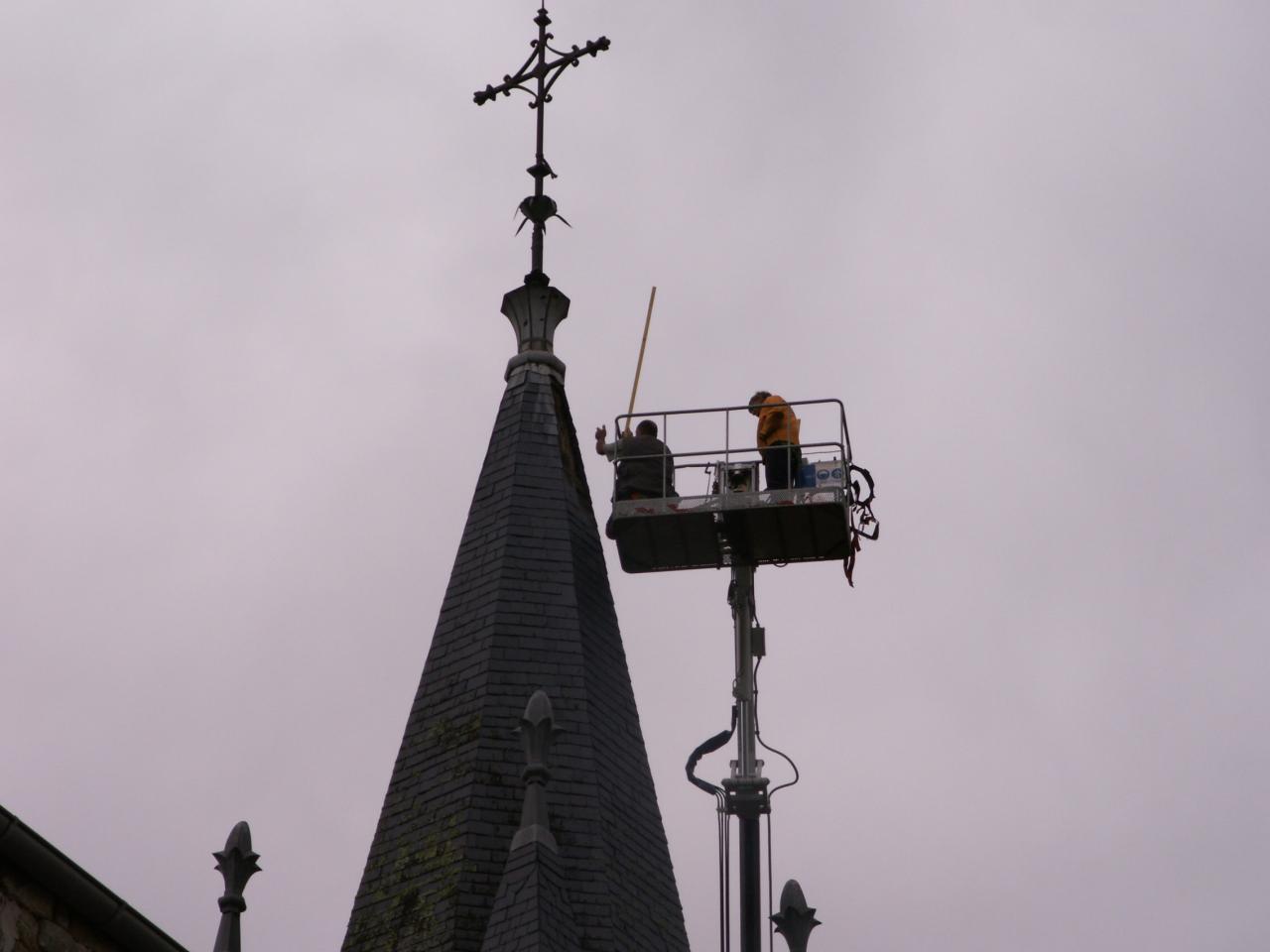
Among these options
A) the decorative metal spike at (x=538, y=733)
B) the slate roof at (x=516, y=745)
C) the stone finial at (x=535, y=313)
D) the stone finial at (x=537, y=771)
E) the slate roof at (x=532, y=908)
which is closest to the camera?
the slate roof at (x=532, y=908)

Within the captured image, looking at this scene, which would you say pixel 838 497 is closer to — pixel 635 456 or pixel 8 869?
pixel 635 456

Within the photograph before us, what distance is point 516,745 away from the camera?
26.9 metres

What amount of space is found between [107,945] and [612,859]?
27.1 ft

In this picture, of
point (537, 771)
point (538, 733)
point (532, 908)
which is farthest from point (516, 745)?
point (532, 908)

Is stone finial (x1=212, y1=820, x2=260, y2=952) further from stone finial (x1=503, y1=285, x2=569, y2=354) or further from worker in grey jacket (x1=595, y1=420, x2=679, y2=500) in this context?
stone finial (x1=503, y1=285, x2=569, y2=354)

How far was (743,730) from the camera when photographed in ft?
91.1

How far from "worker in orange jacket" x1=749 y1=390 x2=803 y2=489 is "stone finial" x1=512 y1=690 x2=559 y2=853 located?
3.58 metres

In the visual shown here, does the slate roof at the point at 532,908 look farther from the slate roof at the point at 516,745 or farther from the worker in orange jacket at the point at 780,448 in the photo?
the worker in orange jacket at the point at 780,448

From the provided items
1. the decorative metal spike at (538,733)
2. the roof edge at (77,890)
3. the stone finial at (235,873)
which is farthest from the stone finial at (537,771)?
the roof edge at (77,890)

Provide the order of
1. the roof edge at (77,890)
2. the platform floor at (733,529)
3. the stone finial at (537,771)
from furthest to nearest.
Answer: the platform floor at (733,529) → the stone finial at (537,771) → the roof edge at (77,890)

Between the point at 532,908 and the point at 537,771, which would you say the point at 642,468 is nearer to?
the point at 537,771

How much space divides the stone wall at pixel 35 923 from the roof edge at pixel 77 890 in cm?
5

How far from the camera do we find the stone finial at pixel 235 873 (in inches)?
974

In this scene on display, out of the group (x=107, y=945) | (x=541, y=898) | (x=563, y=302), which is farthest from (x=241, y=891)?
(x=563, y=302)
